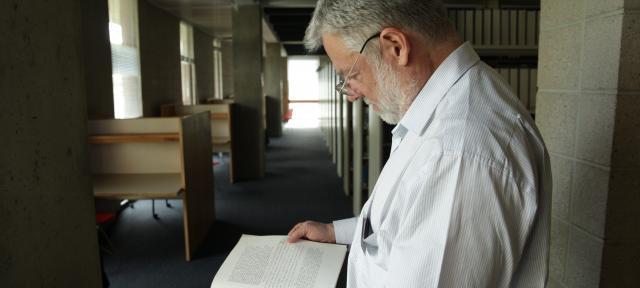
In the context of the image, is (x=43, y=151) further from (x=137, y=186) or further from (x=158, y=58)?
(x=158, y=58)

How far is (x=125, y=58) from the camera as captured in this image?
499 centimetres

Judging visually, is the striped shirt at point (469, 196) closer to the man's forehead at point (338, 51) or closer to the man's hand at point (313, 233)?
the man's forehead at point (338, 51)

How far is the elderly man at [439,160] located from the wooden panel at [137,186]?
2.34 meters

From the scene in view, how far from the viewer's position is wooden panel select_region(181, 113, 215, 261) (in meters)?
3.24

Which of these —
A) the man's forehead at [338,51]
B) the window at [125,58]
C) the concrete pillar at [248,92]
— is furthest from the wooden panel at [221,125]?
the man's forehead at [338,51]

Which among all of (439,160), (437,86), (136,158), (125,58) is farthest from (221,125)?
(439,160)

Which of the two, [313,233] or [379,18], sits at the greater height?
[379,18]

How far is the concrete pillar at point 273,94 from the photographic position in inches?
427

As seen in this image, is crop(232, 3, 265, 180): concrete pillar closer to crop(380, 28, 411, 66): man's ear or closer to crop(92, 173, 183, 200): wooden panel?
crop(92, 173, 183, 200): wooden panel

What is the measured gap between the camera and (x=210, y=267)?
124 inches

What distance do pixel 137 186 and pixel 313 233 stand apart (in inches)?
90.0

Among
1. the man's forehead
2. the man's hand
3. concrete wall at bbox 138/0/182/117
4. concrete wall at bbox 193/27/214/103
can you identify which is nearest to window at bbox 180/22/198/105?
concrete wall at bbox 193/27/214/103

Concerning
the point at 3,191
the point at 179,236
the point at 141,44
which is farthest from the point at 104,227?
the point at 3,191

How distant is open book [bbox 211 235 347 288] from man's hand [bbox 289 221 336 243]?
0.02 meters
